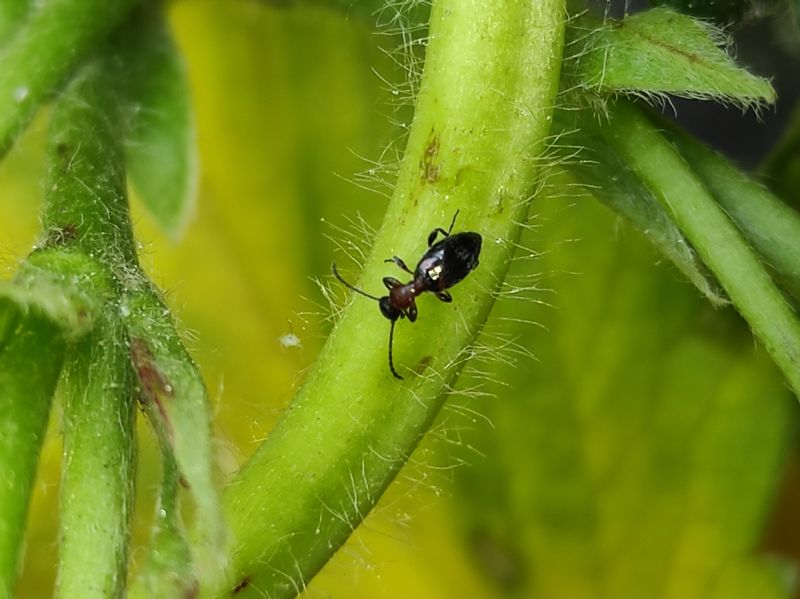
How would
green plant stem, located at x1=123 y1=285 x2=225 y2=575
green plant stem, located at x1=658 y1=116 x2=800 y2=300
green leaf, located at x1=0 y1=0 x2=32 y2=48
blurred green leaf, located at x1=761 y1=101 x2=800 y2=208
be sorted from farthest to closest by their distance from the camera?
blurred green leaf, located at x1=761 y1=101 x2=800 y2=208 → green leaf, located at x1=0 y1=0 x2=32 y2=48 → green plant stem, located at x1=658 y1=116 x2=800 y2=300 → green plant stem, located at x1=123 y1=285 x2=225 y2=575

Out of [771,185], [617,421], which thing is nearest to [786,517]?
[617,421]

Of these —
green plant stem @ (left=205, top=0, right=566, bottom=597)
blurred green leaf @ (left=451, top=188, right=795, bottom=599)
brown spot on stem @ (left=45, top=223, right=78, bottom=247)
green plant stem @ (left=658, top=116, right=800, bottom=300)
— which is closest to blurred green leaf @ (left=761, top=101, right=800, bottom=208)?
blurred green leaf @ (left=451, top=188, right=795, bottom=599)

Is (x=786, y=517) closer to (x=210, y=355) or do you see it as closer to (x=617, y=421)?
(x=617, y=421)

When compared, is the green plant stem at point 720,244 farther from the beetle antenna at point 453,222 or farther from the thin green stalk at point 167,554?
the thin green stalk at point 167,554

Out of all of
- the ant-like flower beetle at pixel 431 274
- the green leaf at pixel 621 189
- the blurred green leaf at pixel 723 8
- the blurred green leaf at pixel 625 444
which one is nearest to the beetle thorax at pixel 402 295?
the ant-like flower beetle at pixel 431 274

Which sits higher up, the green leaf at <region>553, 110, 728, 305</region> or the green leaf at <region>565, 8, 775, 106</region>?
the green leaf at <region>565, 8, 775, 106</region>

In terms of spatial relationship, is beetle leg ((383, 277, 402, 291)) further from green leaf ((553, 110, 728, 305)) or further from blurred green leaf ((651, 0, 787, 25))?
blurred green leaf ((651, 0, 787, 25))

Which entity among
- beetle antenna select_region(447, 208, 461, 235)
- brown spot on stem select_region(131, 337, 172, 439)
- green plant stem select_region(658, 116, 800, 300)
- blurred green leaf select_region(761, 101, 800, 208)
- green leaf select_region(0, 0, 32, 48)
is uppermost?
green plant stem select_region(658, 116, 800, 300)
